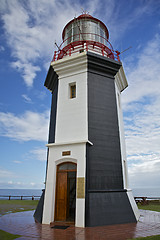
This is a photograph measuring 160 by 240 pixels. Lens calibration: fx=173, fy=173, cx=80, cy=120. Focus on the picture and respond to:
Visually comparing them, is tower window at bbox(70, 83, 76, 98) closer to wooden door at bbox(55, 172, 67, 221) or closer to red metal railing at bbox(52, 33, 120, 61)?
red metal railing at bbox(52, 33, 120, 61)

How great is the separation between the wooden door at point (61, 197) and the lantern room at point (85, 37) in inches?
272

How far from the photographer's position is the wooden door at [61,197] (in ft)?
24.6

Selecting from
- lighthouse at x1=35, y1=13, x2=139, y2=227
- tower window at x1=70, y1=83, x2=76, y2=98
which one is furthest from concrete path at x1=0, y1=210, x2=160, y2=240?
tower window at x1=70, y1=83, x2=76, y2=98

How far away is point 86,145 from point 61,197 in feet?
8.45

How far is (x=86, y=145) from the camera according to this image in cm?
782

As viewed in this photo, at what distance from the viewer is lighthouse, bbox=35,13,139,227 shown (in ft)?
23.6

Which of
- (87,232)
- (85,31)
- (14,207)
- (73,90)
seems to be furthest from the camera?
(14,207)

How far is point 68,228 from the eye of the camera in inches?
253

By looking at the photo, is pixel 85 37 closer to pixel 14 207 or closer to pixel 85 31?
pixel 85 31

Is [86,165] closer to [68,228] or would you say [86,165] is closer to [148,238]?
[68,228]

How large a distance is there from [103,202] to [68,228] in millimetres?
1682

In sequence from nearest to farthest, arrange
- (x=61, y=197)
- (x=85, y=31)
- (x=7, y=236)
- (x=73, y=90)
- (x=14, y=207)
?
(x=7, y=236)
(x=61, y=197)
(x=73, y=90)
(x=85, y=31)
(x=14, y=207)

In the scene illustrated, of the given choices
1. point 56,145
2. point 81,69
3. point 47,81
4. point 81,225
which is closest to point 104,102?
point 81,69

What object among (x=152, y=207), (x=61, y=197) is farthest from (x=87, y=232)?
(x=152, y=207)
